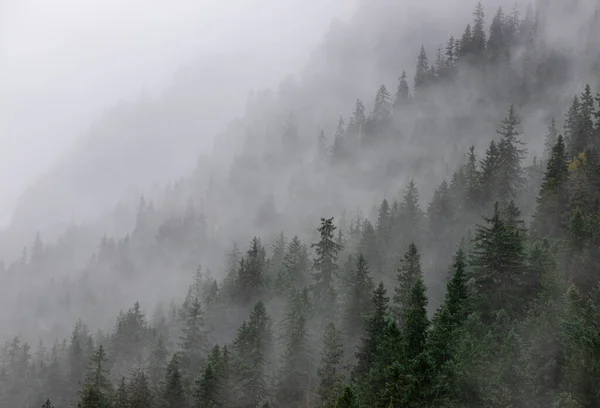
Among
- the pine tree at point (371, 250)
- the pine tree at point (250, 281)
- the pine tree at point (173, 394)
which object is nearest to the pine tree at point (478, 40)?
the pine tree at point (371, 250)

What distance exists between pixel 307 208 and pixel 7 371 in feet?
258

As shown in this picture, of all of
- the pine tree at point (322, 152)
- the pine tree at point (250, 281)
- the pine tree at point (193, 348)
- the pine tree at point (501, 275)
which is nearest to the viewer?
the pine tree at point (501, 275)

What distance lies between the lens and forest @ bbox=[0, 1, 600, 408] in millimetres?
35062

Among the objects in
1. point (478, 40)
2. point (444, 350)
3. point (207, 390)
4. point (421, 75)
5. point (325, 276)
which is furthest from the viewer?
point (421, 75)

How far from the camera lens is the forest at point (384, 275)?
3506 cm

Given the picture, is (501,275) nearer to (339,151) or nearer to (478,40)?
(339,151)

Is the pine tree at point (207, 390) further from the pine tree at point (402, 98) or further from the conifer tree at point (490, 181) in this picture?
the pine tree at point (402, 98)

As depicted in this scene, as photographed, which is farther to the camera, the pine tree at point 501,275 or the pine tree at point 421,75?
the pine tree at point 421,75

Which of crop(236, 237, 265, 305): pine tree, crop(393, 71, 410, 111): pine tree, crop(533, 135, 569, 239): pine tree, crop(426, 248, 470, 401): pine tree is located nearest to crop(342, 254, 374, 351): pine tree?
crop(236, 237, 265, 305): pine tree

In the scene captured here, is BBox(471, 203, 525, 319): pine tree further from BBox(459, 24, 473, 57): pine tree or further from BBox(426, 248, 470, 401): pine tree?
BBox(459, 24, 473, 57): pine tree

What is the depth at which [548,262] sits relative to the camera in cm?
4131

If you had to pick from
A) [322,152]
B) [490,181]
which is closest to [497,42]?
[322,152]

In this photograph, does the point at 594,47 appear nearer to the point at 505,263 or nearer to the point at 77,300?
the point at 505,263

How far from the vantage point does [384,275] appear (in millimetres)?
77000
